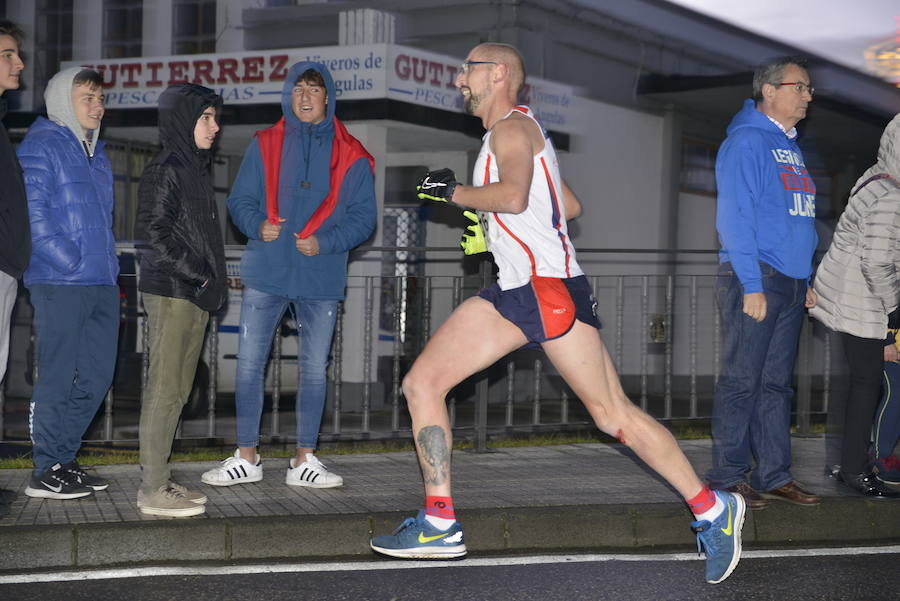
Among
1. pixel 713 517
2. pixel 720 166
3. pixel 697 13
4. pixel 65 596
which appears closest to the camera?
pixel 65 596

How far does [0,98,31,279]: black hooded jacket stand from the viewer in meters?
5.54

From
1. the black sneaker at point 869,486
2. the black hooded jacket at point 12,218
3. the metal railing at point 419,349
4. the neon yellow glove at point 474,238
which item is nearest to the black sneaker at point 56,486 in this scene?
the black hooded jacket at point 12,218

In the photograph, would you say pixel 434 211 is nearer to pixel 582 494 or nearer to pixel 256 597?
pixel 582 494

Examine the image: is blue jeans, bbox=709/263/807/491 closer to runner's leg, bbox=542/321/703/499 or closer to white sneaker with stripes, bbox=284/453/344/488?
runner's leg, bbox=542/321/703/499

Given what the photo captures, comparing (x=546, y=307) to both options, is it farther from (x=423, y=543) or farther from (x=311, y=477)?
(x=311, y=477)

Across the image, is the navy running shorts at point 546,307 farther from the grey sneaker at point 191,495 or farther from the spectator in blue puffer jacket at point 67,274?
the spectator in blue puffer jacket at point 67,274

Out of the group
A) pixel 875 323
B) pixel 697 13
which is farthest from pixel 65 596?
pixel 697 13

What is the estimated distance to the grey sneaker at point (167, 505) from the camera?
18.1 feet

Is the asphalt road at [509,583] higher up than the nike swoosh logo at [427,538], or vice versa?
the nike swoosh logo at [427,538]

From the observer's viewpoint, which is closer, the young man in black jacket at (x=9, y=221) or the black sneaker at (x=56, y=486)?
the young man in black jacket at (x=9, y=221)

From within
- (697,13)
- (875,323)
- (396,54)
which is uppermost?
(697,13)

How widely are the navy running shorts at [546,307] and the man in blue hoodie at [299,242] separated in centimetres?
184

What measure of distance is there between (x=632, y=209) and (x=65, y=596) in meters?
13.4

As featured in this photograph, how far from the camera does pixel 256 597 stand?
4.57 metres
